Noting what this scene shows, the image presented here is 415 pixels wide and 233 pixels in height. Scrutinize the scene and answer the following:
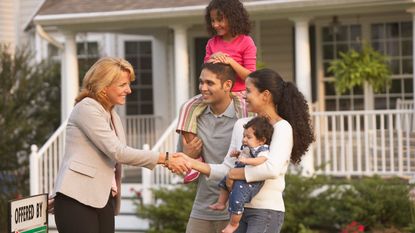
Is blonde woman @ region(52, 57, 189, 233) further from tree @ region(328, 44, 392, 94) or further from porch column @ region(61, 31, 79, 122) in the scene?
porch column @ region(61, 31, 79, 122)

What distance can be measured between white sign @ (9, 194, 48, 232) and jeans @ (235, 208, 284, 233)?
53.4 inches

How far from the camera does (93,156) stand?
5520 millimetres

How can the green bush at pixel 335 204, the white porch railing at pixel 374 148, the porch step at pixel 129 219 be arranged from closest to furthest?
the green bush at pixel 335 204 < the white porch railing at pixel 374 148 < the porch step at pixel 129 219

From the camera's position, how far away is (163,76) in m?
17.7

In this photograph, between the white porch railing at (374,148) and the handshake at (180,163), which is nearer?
the handshake at (180,163)

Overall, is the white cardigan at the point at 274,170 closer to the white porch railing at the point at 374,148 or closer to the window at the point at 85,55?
the white porch railing at the point at 374,148

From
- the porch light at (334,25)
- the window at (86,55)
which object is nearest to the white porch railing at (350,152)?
the porch light at (334,25)

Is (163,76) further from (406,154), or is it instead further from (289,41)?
(406,154)

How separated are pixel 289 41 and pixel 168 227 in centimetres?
520

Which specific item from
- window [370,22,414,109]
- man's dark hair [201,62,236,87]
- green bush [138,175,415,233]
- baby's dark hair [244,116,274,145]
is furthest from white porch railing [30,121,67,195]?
baby's dark hair [244,116,274,145]

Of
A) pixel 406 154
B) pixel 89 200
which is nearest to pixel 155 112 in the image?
pixel 406 154

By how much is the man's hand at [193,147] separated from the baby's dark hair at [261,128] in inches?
25.7

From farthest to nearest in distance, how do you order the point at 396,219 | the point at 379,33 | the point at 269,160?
1. the point at 379,33
2. the point at 396,219
3. the point at 269,160

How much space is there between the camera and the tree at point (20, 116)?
1568 centimetres
